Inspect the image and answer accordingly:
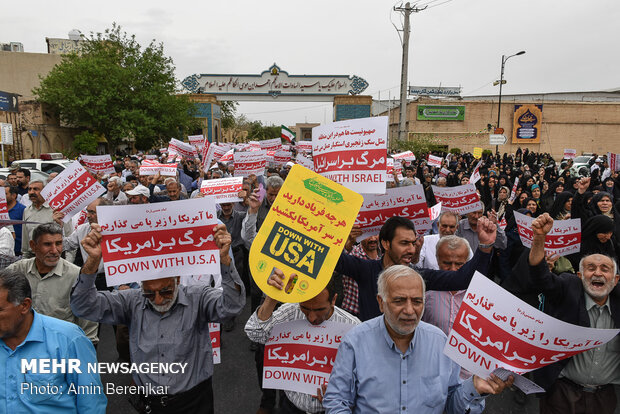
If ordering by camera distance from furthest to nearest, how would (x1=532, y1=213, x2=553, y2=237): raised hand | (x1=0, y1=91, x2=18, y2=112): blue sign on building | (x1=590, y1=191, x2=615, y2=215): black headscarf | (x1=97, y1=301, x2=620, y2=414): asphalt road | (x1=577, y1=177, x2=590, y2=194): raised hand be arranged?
(x1=0, y1=91, x2=18, y2=112): blue sign on building
(x1=577, y1=177, x2=590, y2=194): raised hand
(x1=590, y1=191, x2=615, y2=215): black headscarf
(x1=97, y1=301, x2=620, y2=414): asphalt road
(x1=532, y1=213, x2=553, y2=237): raised hand

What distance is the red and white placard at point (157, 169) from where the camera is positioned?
8703mm

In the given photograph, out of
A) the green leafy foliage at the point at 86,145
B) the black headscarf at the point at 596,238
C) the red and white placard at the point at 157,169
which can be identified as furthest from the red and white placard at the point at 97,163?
the green leafy foliage at the point at 86,145

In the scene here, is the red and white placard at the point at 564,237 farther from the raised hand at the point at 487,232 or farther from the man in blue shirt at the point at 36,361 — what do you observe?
the man in blue shirt at the point at 36,361

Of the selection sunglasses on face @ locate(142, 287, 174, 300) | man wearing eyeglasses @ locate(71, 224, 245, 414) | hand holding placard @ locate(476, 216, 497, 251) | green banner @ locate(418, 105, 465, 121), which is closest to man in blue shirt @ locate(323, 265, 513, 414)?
man wearing eyeglasses @ locate(71, 224, 245, 414)

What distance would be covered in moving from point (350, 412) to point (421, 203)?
86.8 inches

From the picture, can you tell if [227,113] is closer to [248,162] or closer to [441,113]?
[441,113]

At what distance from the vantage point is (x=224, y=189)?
219 inches

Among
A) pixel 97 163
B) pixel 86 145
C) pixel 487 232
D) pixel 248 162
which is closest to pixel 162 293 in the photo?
pixel 487 232

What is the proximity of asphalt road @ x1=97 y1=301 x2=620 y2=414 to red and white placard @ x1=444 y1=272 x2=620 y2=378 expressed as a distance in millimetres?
2321

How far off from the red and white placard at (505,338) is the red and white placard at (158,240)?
153cm

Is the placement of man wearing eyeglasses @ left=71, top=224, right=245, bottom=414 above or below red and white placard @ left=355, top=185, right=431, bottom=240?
below

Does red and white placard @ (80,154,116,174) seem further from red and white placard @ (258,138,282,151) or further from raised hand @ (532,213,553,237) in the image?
raised hand @ (532,213,553,237)

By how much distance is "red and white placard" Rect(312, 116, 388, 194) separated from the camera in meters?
3.50

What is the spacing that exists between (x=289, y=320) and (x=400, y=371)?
89 centimetres
